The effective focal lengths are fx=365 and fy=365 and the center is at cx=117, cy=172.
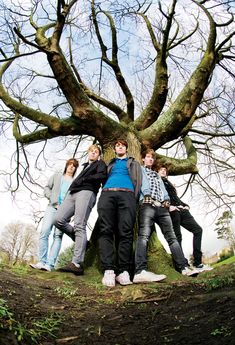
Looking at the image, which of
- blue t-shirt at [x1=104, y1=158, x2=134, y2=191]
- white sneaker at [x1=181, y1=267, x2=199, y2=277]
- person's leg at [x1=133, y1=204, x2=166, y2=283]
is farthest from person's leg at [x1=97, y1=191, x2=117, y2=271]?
white sneaker at [x1=181, y1=267, x2=199, y2=277]

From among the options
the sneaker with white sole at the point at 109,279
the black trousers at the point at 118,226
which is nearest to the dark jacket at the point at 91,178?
the black trousers at the point at 118,226

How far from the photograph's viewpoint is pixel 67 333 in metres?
2.76

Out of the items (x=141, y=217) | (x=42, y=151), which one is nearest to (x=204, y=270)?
(x=141, y=217)

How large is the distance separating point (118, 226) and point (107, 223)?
0.16 meters

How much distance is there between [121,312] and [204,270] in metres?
2.81

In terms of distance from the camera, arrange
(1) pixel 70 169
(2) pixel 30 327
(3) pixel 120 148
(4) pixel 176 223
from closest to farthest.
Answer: (2) pixel 30 327 → (3) pixel 120 148 → (1) pixel 70 169 → (4) pixel 176 223

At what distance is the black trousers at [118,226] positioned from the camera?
496 centimetres

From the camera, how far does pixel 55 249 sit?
18.6 feet

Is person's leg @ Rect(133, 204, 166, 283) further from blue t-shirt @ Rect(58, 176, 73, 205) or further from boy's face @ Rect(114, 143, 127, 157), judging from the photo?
blue t-shirt @ Rect(58, 176, 73, 205)

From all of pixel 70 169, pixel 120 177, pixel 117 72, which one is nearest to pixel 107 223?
pixel 120 177

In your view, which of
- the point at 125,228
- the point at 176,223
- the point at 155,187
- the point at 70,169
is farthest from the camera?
the point at 176,223

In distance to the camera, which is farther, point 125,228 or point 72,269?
point 72,269

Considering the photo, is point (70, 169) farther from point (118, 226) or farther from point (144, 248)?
point (144, 248)

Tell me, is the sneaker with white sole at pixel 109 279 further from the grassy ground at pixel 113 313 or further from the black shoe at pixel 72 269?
the black shoe at pixel 72 269
